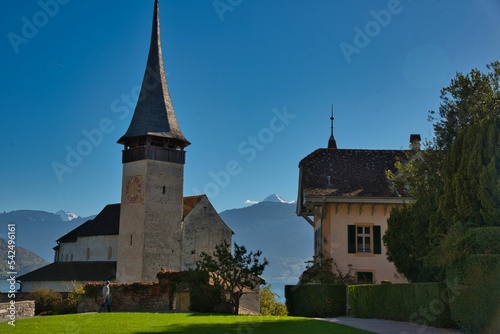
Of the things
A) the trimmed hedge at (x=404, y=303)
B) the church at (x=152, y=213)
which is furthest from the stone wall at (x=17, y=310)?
the church at (x=152, y=213)

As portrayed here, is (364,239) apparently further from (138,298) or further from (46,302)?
(46,302)

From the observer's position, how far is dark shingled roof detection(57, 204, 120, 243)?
211 ft

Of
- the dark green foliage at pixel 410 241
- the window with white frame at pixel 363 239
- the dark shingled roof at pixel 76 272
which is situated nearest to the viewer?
the dark green foliage at pixel 410 241

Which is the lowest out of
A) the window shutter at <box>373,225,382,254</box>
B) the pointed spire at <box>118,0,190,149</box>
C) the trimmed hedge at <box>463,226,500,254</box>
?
the trimmed hedge at <box>463,226,500,254</box>

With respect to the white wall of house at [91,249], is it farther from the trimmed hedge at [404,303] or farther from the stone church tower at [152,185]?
the trimmed hedge at [404,303]

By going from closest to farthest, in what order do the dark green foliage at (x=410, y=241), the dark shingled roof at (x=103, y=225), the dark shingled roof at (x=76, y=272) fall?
the dark green foliage at (x=410, y=241)
the dark shingled roof at (x=76, y=272)
the dark shingled roof at (x=103, y=225)

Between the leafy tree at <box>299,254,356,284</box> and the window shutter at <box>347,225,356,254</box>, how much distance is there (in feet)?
3.21

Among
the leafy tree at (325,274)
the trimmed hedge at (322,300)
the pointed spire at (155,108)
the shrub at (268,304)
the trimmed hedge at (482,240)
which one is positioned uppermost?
the pointed spire at (155,108)

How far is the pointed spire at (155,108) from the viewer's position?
59.4m

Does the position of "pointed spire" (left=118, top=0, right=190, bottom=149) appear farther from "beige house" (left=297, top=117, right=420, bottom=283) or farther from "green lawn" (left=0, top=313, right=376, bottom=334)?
"green lawn" (left=0, top=313, right=376, bottom=334)

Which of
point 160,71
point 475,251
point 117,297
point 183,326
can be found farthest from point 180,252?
point 475,251

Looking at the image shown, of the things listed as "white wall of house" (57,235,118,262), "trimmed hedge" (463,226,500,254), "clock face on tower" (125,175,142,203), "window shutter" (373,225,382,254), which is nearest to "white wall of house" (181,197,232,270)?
"clock face on tower" (125,175,142,203)

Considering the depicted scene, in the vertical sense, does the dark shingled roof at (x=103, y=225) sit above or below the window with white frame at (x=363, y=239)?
above

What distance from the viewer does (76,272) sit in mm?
61312
